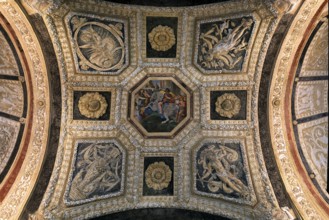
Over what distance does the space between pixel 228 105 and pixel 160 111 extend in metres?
2.23

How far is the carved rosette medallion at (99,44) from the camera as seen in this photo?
880 cm

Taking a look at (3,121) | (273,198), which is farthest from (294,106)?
(3,121)

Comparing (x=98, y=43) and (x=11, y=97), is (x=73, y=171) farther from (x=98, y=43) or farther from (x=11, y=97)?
(x=98, y=43)

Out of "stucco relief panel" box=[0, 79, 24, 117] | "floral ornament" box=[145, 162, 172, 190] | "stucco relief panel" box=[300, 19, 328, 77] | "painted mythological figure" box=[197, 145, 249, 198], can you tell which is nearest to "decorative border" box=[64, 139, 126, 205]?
"floral ornament" box=[145, 162, 172, 190]

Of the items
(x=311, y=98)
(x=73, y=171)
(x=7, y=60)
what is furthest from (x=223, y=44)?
(x=7, y=60)

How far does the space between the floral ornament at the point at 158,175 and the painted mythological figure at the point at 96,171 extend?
0.96 meters

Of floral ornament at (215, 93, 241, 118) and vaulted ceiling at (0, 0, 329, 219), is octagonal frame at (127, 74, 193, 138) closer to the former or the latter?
vaulted ceiling at (0, 0, 329, 219)

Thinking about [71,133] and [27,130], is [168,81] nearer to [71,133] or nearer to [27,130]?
[71,133]

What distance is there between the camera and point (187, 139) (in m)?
9.86

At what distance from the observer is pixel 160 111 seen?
993 cm

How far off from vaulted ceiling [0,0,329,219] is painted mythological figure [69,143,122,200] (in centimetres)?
3

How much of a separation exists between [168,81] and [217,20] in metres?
2.44

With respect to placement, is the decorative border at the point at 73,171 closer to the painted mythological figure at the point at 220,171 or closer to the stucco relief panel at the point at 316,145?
the painted mythological figure at the point at 220,171

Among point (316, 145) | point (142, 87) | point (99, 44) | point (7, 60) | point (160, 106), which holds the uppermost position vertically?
point (99, 44)
